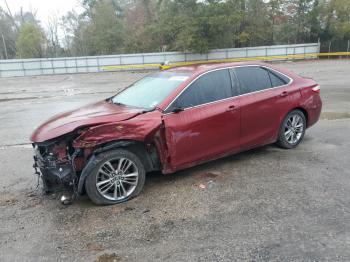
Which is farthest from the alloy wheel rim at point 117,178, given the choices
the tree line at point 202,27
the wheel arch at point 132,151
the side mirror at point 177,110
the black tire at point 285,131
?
the tree line at point 202,27

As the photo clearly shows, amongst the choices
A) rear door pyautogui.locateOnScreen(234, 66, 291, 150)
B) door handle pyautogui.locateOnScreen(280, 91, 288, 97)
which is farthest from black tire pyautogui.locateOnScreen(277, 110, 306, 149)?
door handle pyautogui.locateOnScreen(280, 91, 288, 97)

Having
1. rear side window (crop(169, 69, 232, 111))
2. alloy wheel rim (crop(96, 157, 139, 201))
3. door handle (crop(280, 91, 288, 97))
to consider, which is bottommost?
alloy wheel rim (crop(96, 157, 139, 201))

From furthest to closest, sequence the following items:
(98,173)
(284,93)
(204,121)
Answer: (284,93) → (204,121) → (98,173)

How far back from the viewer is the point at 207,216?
3918 millimetres

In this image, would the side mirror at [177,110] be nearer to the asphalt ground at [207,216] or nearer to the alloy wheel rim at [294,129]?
the asphalt ground at [207,216]

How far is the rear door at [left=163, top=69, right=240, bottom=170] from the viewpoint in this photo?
4543 millimetres

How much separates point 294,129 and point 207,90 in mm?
2029

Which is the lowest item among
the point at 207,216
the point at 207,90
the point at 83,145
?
the point at 207,216

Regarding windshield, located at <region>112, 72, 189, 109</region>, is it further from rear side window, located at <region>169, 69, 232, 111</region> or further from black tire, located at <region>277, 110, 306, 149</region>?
black tire, located at <region>277, 110, 306, 149</region>

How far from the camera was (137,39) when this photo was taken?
45.1 meters

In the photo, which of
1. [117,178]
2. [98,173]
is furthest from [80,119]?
[117,178]

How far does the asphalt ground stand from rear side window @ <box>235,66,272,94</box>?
3.85ft

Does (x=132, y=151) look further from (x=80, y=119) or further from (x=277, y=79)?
(x=277, y=79)

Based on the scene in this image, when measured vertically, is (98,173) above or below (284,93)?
below
